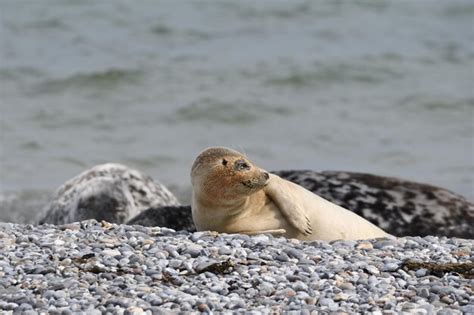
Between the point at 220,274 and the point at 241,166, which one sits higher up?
the point at 241,166

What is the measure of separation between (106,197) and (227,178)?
299 centimetres

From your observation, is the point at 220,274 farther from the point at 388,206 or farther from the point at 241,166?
the point at 388,206

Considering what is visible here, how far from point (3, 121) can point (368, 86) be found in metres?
4.51

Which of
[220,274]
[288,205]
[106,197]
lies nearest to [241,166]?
[288,205]

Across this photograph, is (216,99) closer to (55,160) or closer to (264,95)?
(264,95)

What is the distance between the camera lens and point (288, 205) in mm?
6211

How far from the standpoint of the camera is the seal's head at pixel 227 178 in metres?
6.03

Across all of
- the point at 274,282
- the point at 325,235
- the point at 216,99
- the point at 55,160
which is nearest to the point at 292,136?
the point at 216,99

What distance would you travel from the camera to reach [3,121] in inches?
554

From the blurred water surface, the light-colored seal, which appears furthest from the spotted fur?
the blurred water surface

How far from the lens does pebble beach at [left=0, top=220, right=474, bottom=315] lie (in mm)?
4734

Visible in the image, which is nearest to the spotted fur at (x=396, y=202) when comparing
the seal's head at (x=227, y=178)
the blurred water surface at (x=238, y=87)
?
the seal's head at (x=227, y=178)

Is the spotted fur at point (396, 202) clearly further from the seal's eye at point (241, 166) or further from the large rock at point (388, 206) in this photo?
the seal's eye at point (241, 166)

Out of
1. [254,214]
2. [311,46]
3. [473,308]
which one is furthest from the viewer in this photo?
[311,46]
